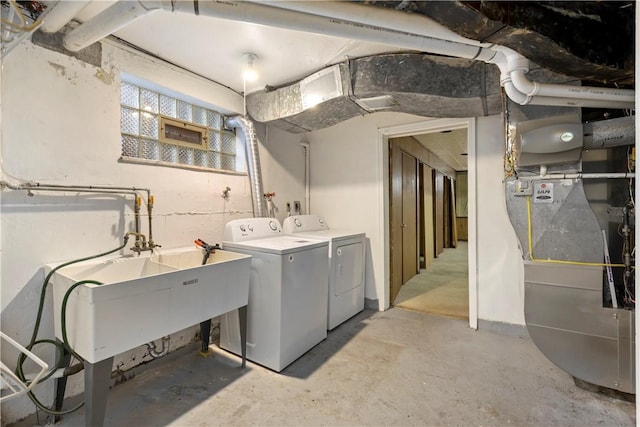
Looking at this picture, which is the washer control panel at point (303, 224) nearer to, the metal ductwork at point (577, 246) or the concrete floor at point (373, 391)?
the concrete floor at point (373, 391)

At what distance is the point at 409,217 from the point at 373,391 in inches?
115

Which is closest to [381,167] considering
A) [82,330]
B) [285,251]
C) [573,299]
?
[285,251]

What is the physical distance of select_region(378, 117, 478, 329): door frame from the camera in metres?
2.81

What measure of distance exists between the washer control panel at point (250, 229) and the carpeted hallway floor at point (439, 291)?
1783 millimetres

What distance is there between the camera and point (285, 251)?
83.0 inches

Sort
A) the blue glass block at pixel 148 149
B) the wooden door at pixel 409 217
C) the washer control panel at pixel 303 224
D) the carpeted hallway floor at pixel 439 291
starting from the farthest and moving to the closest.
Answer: the wooden door at pixel 409 217, the carpeted hallway floor at pixel 439 291, the washer control panel at pixel 303 224, the blue glass block at pixel 148 149

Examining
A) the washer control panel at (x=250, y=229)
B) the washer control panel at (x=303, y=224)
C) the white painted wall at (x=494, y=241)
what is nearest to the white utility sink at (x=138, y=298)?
the washer control panel at (x=250, y=229)

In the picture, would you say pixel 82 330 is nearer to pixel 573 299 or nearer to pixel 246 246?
pixel 246 246

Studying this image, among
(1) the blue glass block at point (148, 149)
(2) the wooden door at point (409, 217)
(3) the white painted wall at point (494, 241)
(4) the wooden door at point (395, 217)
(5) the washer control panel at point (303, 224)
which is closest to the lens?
(1) the blue glass block at point (148, 149)

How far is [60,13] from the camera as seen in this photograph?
1.51 metres

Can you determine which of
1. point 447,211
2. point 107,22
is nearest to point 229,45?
point 107,22

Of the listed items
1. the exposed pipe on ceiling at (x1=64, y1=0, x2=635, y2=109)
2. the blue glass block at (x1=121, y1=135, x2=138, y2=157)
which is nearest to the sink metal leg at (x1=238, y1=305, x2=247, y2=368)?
the blue glass block at (x1=121, y1=135, x2=138, y2=157)

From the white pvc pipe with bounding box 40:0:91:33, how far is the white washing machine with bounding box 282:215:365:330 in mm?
2149

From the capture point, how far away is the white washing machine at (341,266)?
2779mm
